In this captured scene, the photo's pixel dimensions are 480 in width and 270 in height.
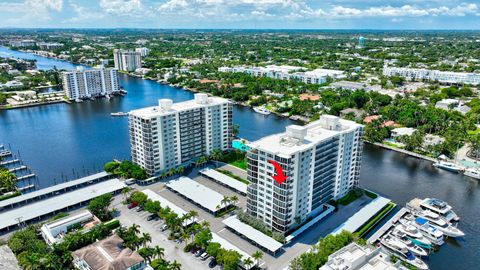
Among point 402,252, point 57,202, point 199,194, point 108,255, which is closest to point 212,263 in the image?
point 108,255

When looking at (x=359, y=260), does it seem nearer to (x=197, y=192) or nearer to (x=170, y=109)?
(x=197, y=192)

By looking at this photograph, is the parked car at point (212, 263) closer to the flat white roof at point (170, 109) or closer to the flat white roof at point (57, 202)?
the flat white roof at point (57, 202)

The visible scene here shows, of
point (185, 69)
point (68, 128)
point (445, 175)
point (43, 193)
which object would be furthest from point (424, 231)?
point (185, 69)

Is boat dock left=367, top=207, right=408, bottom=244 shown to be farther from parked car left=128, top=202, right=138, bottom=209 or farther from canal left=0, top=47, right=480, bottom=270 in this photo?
parked car left=128, top=202, right=138, bottom=209

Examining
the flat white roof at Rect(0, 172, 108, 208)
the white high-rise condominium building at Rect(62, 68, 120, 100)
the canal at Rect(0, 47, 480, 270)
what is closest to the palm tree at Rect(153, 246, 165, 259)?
the flat white roof at Rect(0, 172, 108, 208)

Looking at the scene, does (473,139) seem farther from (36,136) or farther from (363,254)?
(36,136)

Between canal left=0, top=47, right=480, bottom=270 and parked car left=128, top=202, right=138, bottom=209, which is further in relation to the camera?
parked car left=128, top=202, right=138, bottom=209
